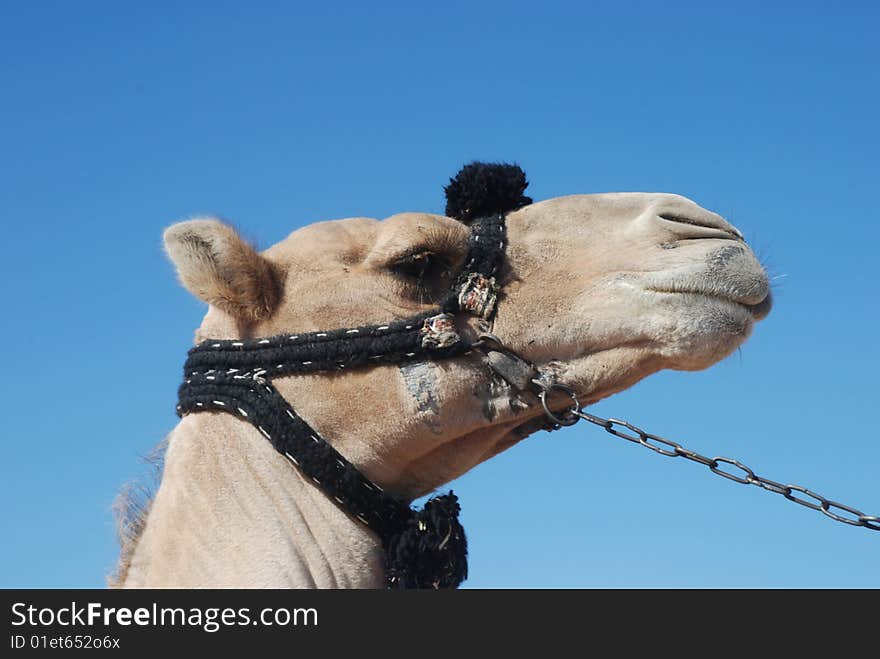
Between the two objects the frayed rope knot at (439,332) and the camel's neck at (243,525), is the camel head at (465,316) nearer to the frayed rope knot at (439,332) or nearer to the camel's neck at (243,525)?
the frayed rope knot at (439,332)

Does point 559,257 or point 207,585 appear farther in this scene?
point 559,257

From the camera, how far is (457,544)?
18.8ft

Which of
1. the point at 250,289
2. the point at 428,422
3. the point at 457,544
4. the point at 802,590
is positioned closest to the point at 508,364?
the point at 428,422

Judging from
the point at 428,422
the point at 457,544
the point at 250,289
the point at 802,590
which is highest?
the point at 250,289

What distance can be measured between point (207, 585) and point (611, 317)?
207cm

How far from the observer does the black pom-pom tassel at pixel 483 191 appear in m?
6.18

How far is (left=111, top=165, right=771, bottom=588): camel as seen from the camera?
545 centimetres

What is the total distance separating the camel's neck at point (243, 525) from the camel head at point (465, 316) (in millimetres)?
268

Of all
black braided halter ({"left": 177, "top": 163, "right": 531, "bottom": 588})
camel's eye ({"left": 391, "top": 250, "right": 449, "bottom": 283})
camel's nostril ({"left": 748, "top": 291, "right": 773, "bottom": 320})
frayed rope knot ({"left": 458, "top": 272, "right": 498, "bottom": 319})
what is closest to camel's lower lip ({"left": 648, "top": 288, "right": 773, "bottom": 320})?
camel's nostril ({"left": 748, "top": 291, "right": 773, "bottom": 320})

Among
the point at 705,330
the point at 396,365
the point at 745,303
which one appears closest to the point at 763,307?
the point at 745,303

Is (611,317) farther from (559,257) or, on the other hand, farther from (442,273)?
(442,273)

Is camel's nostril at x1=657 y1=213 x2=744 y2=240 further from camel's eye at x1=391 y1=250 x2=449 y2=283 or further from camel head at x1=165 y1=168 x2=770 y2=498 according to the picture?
camel's eye at x1=391 y1=250 x2=449 y2=283

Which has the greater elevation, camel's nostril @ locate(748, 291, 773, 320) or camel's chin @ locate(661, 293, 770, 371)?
camel's nostril @ locate(748, 291, 773, 320)

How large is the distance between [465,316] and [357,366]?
551 millimetres
